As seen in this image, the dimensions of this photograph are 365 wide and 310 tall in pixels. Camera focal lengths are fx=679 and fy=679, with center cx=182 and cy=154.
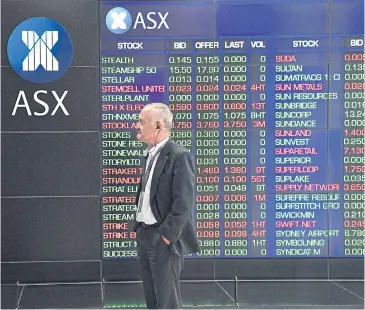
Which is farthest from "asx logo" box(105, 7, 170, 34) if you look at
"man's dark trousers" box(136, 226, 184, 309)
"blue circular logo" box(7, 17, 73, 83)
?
"man's dark trousers" box(136, 226, 184, 309)

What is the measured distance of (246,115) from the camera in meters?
6.95

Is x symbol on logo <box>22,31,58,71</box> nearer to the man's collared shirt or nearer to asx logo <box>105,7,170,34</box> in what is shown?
asx logo <box>105,7,170,34</box>

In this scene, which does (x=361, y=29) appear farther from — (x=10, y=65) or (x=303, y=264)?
(x=10, y=65)

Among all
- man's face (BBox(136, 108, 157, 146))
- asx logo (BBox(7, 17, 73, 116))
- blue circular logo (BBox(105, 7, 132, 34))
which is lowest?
man's face (BBox(136, 108, 157, 146))

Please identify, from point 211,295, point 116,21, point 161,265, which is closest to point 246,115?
point 116,21

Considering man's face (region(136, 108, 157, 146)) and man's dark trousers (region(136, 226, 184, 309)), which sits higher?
man's face (region(136, 108, 157, 146))

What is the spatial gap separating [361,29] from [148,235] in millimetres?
3765

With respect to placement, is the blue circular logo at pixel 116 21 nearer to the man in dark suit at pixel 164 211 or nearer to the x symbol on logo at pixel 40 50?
the x symbol on logo at pixel 40 50

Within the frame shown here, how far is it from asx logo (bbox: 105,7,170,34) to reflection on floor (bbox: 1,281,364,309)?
8.57 feet

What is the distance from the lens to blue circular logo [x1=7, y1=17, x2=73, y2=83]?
22.5 ft

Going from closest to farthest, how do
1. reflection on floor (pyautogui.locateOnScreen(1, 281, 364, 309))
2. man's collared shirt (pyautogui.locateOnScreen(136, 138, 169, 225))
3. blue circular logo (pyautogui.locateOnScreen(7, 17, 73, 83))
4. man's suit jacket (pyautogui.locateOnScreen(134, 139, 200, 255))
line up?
man's suit jacket (pyautogui.locateOnScreen(134, 139, 200, 255)) → man's collared shirt (pyautogui.locateOnScreen(136, 138, 169, 225)) → reflection on floor (pyautogui.locateOnScreen(1, 281, 364, 309)) → blue circular logo (pyautogui.locateOnScreen(7, 17, 73, 83))

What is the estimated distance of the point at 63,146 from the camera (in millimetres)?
6930

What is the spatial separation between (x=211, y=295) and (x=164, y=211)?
2.33 metres

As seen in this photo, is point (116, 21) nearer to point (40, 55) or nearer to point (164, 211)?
point (40, 55)
